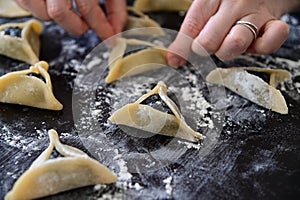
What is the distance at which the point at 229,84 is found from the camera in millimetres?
1584

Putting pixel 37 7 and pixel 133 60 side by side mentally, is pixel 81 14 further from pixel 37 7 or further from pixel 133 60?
pixel 133 60

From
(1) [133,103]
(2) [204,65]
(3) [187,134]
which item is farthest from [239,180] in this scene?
(2) [204,65]

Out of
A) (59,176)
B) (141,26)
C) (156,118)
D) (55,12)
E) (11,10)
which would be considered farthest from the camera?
(11,10)

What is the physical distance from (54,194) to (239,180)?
503 mm

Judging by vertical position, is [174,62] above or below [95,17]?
below

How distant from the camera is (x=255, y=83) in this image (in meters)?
1.52

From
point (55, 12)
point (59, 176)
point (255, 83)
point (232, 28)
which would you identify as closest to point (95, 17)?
point (55, 12)

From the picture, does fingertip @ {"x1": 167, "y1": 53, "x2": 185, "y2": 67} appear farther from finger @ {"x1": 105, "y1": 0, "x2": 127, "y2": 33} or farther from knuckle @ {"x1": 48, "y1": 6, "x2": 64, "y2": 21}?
knuckle @ {"x1": 48, "y1": 6, "x2": 64, "y2": 21}

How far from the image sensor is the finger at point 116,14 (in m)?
1.85

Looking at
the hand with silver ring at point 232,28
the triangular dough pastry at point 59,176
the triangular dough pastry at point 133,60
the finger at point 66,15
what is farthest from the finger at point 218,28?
the triangular dough pastry at point 59,176

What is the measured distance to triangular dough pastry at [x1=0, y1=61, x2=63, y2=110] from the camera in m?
1.48

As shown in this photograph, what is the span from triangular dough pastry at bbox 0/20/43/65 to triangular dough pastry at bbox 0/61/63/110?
19 centimetres

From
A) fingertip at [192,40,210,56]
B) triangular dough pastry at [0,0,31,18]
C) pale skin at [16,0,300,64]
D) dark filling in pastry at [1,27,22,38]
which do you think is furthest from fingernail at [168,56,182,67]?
triangular dough pastry at [0,0,31,18]

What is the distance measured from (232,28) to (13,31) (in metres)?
0.87
